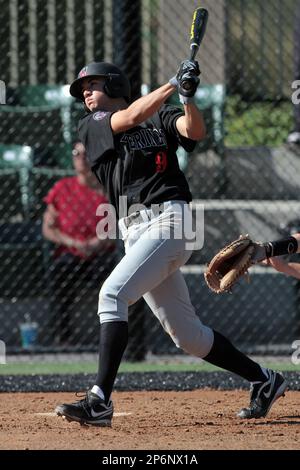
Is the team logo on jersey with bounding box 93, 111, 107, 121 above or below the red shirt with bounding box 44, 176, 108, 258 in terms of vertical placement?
above

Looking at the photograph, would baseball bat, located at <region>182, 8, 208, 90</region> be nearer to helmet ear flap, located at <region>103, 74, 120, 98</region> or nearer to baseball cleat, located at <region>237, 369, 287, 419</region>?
helmet ear flap, located at <region>103, 74, 120, 98</region>

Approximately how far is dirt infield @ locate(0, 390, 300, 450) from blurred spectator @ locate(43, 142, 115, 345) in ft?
5.58

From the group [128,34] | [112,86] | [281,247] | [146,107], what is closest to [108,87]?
[112,86]

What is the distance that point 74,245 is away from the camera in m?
7.81

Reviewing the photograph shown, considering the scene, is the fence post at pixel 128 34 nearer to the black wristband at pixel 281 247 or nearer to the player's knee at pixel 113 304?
the black wristband at pixel 281 247

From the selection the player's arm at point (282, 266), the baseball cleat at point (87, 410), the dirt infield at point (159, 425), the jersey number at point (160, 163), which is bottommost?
the dirt infield at point (159, 425)

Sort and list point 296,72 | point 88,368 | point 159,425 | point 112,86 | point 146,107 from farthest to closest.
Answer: point 296,72 → point 88,368 → point 112,86 → point 159,425 → point 146,107

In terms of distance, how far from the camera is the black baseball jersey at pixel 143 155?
4672mm

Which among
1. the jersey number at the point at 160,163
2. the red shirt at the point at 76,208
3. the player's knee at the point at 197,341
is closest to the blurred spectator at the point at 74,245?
the red shirt at the point at 76,208

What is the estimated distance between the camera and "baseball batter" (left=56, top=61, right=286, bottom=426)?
4496 millimetres

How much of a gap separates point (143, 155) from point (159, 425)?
123cm

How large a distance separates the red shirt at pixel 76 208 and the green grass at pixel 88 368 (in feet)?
2.94

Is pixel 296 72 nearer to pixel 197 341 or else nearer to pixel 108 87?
pixel 108 87

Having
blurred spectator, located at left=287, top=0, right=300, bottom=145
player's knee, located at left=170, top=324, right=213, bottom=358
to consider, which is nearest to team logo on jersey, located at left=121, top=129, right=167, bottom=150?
player's knee, located at left=170, top=324, right=213, bottom=358
